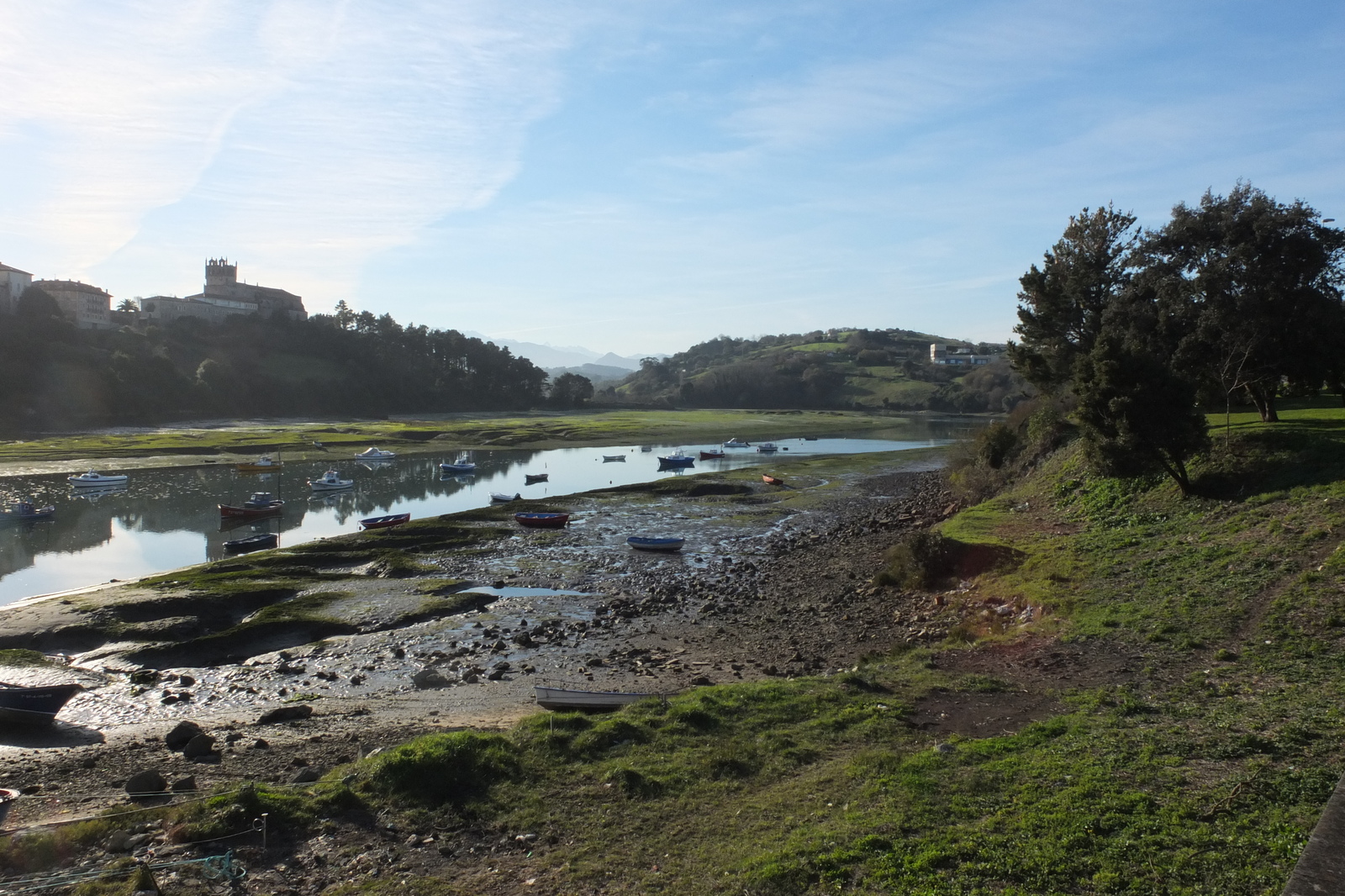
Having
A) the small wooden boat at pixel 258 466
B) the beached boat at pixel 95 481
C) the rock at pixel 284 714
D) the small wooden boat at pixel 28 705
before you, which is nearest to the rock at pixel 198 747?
the rock at pixel 284 714

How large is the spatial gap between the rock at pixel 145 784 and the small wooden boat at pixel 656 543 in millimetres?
25940

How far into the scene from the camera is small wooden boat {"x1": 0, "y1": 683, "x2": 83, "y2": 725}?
16875 millimetres

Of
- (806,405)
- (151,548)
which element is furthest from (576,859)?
(806,405)

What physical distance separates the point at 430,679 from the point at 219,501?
144 ft

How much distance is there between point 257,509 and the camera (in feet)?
160

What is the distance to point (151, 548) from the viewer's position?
41812mm

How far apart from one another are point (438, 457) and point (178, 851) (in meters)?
80.8

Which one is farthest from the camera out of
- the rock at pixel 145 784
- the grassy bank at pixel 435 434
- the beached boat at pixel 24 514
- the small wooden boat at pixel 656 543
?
the grassy bank at pixel 435 434

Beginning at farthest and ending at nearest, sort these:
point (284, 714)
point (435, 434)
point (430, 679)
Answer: point (435, 434), point (430, 679), point (284, 714)

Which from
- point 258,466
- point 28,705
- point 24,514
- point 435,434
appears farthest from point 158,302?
point 28,705

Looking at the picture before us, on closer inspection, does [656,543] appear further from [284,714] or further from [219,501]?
[219,501]

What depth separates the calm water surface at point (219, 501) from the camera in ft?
126

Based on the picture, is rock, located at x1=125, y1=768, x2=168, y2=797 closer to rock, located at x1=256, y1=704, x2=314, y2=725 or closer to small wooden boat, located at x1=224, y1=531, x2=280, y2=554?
rock, located at x1=256, y1=704, x2=314, y2=725

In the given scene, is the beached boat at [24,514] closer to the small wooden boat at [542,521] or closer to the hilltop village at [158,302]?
the small wooden boat at [542,521]
